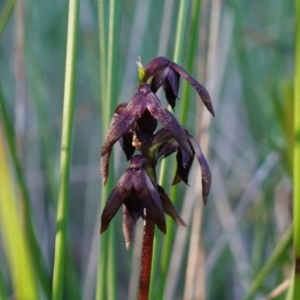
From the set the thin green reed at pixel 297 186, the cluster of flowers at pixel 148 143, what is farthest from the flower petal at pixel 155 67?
the thin green reed at pixel 297 186

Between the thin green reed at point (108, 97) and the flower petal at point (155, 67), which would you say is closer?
the flower petal at point (155, 67)

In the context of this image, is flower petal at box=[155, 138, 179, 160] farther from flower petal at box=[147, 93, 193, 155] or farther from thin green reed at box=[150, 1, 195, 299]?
thin green reed at box=[150, 1, 195, 299]

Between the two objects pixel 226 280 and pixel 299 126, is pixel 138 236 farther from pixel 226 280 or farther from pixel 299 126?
pixel 299 126

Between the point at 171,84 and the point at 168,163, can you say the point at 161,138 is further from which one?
the point at 168,163

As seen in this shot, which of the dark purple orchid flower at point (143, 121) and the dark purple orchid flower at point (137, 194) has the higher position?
the dark purple orchid flower at point (143, 121)

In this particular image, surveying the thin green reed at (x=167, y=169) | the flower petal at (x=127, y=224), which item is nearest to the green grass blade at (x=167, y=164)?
the thin green reed at (x=167, y=169)

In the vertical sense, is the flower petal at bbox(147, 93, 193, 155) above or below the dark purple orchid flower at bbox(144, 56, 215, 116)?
below

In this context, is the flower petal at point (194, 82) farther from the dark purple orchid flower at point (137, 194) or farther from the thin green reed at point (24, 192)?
the thin green reed at point (24, 192)

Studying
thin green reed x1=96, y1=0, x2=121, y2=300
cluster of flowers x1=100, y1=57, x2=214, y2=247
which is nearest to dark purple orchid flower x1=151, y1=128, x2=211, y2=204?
cluster of flowers x1=100, y1=57, x2=214, y2=247
